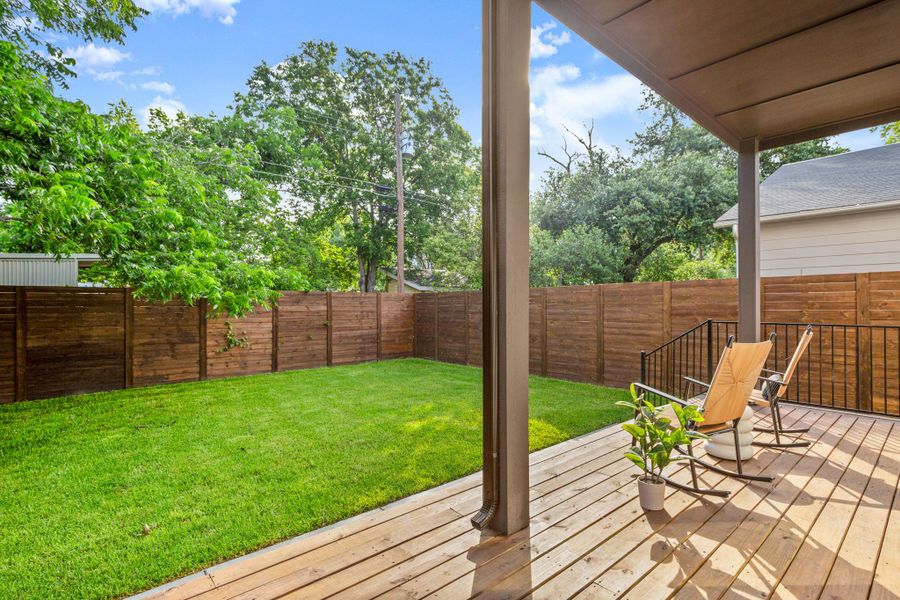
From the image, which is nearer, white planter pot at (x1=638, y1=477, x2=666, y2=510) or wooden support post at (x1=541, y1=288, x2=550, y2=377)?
white planter pot at (x1=638, y1=477, x2=666, y2=510)

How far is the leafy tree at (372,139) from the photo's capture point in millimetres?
12195

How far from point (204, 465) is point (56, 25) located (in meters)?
4.69

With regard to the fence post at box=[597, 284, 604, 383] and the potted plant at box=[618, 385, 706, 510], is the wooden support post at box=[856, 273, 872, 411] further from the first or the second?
the potted plant at box=[618, 385, 706, 510]

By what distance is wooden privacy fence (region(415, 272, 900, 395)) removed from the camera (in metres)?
4.12

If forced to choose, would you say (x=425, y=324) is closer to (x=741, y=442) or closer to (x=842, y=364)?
(x=842, y=364)

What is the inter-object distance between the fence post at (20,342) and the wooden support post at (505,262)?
6.23 m

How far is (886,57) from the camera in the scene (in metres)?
2.28

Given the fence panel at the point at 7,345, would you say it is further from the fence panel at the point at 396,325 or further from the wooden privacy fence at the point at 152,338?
the fence panel at the point at 396,325

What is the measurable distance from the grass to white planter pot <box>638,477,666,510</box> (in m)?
1.14

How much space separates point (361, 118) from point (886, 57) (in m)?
12.5

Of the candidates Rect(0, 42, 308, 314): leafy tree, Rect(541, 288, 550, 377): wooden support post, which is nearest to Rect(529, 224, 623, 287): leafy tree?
Rect(541, 288, 550, 377): wooden support post

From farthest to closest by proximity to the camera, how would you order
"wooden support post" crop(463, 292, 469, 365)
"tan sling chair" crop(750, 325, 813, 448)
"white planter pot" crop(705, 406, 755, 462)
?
"wooden support post" crop(463, 292, 469, 365) → "tan sling chair" crop(750, 325, 813, 448) → "white planter pot" crop(705, 406, 755, 462)

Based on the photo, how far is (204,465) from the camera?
10.4 feet

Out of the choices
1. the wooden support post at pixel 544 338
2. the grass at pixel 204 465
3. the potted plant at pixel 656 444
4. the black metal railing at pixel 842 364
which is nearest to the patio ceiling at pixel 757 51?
the potted plant at pixel 656 444
